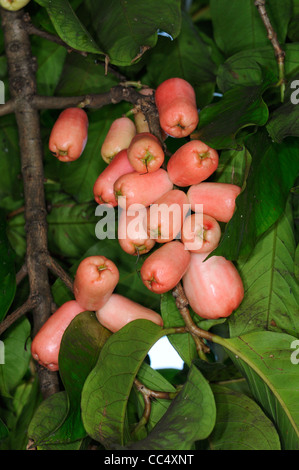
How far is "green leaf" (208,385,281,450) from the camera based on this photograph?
0.65m

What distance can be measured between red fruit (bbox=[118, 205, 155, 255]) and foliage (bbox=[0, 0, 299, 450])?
8cm

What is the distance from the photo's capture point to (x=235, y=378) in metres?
0.77

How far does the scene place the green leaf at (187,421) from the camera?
0.56 m

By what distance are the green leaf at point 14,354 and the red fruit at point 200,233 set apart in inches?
11.8

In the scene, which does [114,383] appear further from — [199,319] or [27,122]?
[27,122]

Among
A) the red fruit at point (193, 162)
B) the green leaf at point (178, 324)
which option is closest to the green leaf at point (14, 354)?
the green leaf at point (178, 324)

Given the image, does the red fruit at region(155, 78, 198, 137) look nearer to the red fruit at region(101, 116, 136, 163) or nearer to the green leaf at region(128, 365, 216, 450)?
the red fruit at region(101, 116, 136, 163)

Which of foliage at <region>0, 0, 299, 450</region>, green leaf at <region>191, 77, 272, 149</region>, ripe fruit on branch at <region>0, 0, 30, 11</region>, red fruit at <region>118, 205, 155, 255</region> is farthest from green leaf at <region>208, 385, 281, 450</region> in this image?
ripe fruit on branch at <region>0, 0, 30, 11</region>

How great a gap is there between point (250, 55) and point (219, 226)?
0.93ft

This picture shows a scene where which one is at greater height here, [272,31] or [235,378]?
[272,31]
